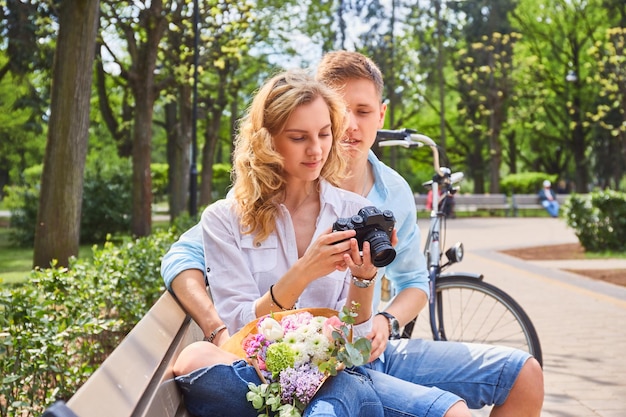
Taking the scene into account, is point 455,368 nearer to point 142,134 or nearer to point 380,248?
point 380,248

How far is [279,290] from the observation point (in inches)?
95.3

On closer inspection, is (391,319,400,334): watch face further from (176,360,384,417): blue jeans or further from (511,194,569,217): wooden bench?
(511,194,569,217): wooden bench

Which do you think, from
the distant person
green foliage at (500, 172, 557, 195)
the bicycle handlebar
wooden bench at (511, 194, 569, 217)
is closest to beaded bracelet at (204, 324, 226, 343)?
the bicycle handlebar

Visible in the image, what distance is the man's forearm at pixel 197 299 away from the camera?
2654 millimetres

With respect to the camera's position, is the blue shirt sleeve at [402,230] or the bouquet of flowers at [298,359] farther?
the blue shirt sleeve at [402,230]

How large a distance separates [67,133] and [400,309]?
670cm

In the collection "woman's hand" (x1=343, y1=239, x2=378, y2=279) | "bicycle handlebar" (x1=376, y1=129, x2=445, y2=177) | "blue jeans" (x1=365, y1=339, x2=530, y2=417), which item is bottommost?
"blue jeans" (x1=365, y1=339, x2=530, y2=417)

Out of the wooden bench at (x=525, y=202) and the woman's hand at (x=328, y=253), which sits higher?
the woman's hand at (x=328, y=253)

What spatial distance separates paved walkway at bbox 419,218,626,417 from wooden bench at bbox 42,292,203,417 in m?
3.14

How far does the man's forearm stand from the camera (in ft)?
8.71

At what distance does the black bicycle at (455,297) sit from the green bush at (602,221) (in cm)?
1196

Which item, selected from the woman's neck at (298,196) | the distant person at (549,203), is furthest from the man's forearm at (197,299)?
the distant person at (549,203)

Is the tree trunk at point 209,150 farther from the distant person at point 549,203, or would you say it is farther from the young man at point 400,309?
the young man at point 400,309

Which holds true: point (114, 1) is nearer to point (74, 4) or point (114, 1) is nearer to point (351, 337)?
point (74, 4)
